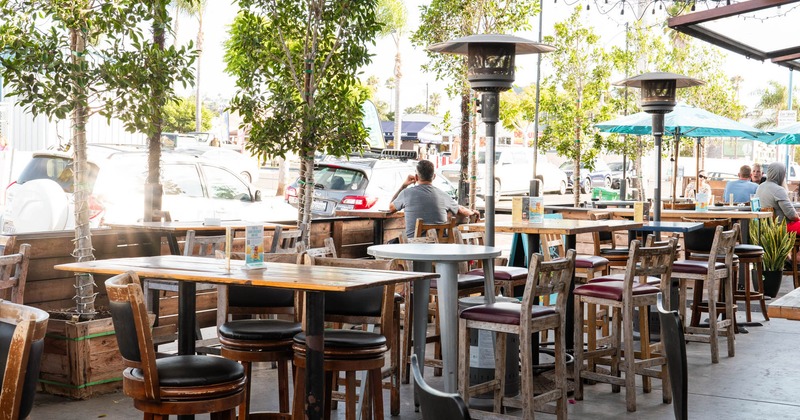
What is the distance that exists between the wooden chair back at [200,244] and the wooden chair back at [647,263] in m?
3.24

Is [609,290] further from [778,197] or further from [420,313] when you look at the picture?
[778,197]

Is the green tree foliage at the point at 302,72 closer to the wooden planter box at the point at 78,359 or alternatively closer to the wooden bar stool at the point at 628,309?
the wooden planter box at the point at 78,359

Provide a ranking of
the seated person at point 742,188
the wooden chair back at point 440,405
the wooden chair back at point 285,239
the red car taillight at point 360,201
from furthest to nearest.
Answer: the seated person at point 742,188
the red car taillight at point 360,201
the wooden chair back at point 285,239
the wooden chair back at point 440,405

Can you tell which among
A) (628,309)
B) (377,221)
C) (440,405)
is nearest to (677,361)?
(440,405)

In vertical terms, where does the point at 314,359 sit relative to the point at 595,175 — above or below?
below

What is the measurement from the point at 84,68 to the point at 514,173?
84.3ft

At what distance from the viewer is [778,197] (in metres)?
12.1

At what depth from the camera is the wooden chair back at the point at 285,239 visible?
8.12 meters

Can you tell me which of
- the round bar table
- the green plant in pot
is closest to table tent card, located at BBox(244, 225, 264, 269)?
the round bar table

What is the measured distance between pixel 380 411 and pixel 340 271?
2.70 ft

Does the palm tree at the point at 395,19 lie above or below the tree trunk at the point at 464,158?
above

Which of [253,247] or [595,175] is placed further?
[595,175]

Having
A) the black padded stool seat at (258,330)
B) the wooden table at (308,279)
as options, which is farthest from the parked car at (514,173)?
the wooden table at (308,279)

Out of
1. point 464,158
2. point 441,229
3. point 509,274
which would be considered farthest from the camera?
point 464,158
